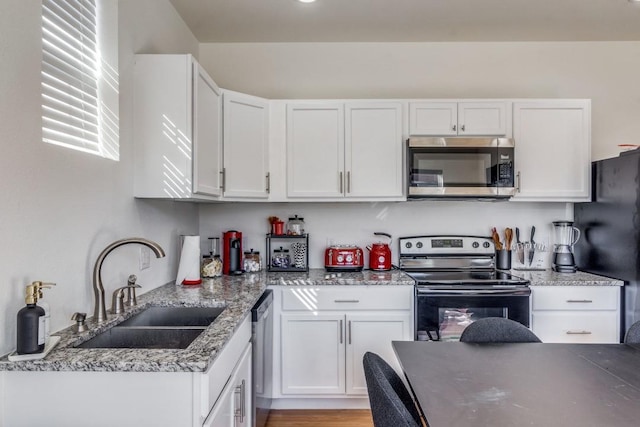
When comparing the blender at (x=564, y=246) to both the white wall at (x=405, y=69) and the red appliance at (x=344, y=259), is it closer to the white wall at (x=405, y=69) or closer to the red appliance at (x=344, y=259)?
the white wall at (x=405, y=69)

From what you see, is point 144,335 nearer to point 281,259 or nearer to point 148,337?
point 148,337

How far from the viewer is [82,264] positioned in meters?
1.54

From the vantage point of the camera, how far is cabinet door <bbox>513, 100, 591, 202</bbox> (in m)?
2.70

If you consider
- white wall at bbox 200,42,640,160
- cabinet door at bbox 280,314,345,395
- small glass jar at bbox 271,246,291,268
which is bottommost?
cabinet door at bbox 280,314,345,395

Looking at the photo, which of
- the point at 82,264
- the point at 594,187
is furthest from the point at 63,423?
the point at 594,187

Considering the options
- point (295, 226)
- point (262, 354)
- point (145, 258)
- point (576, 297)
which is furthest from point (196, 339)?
point (576, 297)

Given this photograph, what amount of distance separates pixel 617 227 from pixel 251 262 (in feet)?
8.37

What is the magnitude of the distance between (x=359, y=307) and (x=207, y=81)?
170 centimetres

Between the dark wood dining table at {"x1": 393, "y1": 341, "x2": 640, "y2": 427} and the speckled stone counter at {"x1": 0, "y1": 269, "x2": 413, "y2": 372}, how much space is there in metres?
0.69

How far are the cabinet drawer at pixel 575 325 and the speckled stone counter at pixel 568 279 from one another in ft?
0.63

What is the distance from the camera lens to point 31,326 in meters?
1.11

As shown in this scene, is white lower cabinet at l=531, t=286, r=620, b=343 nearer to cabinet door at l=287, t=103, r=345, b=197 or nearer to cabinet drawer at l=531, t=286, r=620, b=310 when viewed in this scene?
cabinet drawer at l=531, t=286, r=620, b=310

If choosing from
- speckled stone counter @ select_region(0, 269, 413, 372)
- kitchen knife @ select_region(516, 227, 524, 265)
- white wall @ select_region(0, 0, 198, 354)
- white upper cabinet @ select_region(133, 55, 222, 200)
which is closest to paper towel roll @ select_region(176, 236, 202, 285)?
speckled stone counter @ select_region(0, 269, 413, 372)

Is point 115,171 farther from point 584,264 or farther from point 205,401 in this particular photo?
point 584,264
